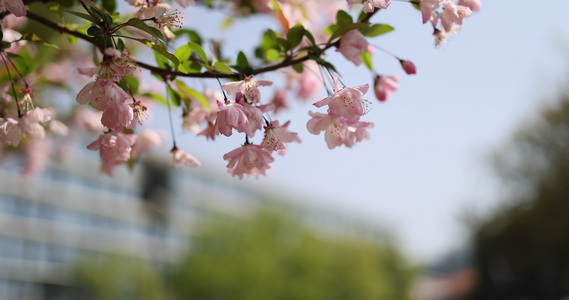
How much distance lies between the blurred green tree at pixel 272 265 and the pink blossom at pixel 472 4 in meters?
23.0

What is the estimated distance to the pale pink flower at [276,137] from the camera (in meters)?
1.33

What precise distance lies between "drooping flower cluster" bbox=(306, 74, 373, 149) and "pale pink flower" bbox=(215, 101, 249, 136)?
0.16 meters

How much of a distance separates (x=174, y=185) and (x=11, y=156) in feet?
124

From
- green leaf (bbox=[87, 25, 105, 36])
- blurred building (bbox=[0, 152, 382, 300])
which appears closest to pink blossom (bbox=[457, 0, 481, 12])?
green leaf (bbox=[87, 25, 105, 36])

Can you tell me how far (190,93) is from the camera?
162 centimetres

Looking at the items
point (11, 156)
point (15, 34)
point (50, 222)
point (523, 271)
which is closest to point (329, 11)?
point (15, 34)

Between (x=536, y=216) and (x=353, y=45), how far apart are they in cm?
1639

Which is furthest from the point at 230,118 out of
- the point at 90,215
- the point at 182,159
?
the point at 90,215

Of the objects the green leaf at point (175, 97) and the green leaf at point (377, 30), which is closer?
the green leaf at point (377, 30)

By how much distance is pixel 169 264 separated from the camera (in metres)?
38.2

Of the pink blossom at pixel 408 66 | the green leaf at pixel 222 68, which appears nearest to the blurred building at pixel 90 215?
the pink blossom at pixel 408 66

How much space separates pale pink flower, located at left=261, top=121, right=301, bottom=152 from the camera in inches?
52.2

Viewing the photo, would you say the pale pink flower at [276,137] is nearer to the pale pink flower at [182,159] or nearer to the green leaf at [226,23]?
the pale pink flower at [182,159]

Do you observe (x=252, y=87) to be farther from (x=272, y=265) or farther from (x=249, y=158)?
(x=272, y=265)
